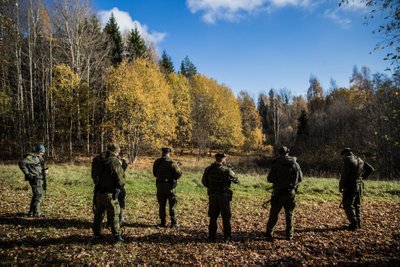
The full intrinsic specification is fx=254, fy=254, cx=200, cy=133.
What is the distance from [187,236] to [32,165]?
5.29m

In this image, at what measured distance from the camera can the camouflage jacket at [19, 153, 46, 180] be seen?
7.66 metres

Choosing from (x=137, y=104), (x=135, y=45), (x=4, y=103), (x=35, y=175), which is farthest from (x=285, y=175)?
(x=135, y=45)

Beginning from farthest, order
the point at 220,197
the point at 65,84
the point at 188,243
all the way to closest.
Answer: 1. the point at 65,84
2. the point at 220,197
3. the point at 188,243

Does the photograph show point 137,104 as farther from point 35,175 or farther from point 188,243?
point 188,243

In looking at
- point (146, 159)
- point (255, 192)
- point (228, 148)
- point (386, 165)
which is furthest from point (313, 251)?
point (228, 148)

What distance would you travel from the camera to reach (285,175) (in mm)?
6895

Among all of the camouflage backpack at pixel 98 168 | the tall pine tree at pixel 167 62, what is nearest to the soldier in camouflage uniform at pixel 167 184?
the camouflage backpack at pixel 98 168

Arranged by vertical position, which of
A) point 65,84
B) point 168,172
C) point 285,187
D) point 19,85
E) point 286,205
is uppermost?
point 65,84

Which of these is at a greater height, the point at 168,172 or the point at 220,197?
the point at 168,172

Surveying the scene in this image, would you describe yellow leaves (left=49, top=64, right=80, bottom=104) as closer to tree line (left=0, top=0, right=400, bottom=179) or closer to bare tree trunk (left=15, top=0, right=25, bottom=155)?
tree line (left=0, top=0, right=400, bottom=179)

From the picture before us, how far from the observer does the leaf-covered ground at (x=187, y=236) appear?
5.69 meters

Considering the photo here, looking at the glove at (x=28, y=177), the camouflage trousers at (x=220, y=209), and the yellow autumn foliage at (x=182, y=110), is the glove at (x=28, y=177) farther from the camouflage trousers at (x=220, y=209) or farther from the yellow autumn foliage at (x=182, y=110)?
the yellow autumn foliage at (x=182, y=110)

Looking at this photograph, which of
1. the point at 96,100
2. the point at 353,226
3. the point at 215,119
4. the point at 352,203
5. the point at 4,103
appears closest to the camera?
the point at 352,203

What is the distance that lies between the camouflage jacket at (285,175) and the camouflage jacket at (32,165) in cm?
716
